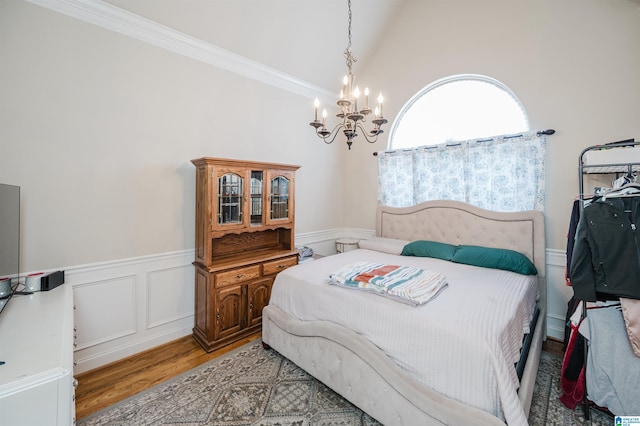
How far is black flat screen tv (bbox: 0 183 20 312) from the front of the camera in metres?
1.64

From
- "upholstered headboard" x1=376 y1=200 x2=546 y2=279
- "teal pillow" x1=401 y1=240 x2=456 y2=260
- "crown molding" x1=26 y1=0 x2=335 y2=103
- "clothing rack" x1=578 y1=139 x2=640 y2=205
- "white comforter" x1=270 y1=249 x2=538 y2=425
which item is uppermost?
"crown molding" x1=26 y1=0 x2=335 y2=103

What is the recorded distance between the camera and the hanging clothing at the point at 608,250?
1681mm

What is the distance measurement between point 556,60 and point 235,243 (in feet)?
12.6

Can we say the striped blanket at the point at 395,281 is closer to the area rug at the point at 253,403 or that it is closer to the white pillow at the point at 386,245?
the area rug at the point at 253,403

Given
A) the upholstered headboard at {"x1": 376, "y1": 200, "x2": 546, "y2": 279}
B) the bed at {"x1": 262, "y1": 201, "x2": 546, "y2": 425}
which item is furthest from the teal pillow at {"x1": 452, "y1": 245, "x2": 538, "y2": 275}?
the upholstered headboard at {"x1": 376, "y1": 200, "x2": 546, "y2": 279}

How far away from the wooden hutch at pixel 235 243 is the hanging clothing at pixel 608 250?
2.56 meters

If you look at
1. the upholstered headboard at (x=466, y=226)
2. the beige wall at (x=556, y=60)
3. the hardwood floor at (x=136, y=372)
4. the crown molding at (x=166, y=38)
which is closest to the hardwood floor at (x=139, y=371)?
the hardwood floor at (x=136, y=372)

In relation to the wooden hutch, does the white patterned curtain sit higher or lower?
higher

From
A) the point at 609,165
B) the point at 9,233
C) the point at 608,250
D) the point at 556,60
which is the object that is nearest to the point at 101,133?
the point at 9,233

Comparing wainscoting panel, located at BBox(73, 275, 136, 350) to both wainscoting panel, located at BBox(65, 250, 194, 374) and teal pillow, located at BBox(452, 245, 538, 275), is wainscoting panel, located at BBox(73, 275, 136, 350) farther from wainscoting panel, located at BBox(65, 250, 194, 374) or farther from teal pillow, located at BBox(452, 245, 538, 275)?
teal pillow, located at BBox(452, 245, 538, 275)

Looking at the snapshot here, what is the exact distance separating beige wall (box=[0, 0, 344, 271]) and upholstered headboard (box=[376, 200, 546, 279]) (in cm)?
223

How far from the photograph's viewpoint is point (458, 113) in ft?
11.5

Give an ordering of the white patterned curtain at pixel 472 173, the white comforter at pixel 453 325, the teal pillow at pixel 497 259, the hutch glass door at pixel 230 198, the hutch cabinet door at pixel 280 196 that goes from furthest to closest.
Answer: the hutch cabinet door at pixel 280 196, the white patterned curtain at pixel 472 173, the hutch glass door at pixel 230 198, the teal pillow at pixel 497 259, the white comforter at pixel 453 325

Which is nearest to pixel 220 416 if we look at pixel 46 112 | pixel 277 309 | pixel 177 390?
pixel 177 390
